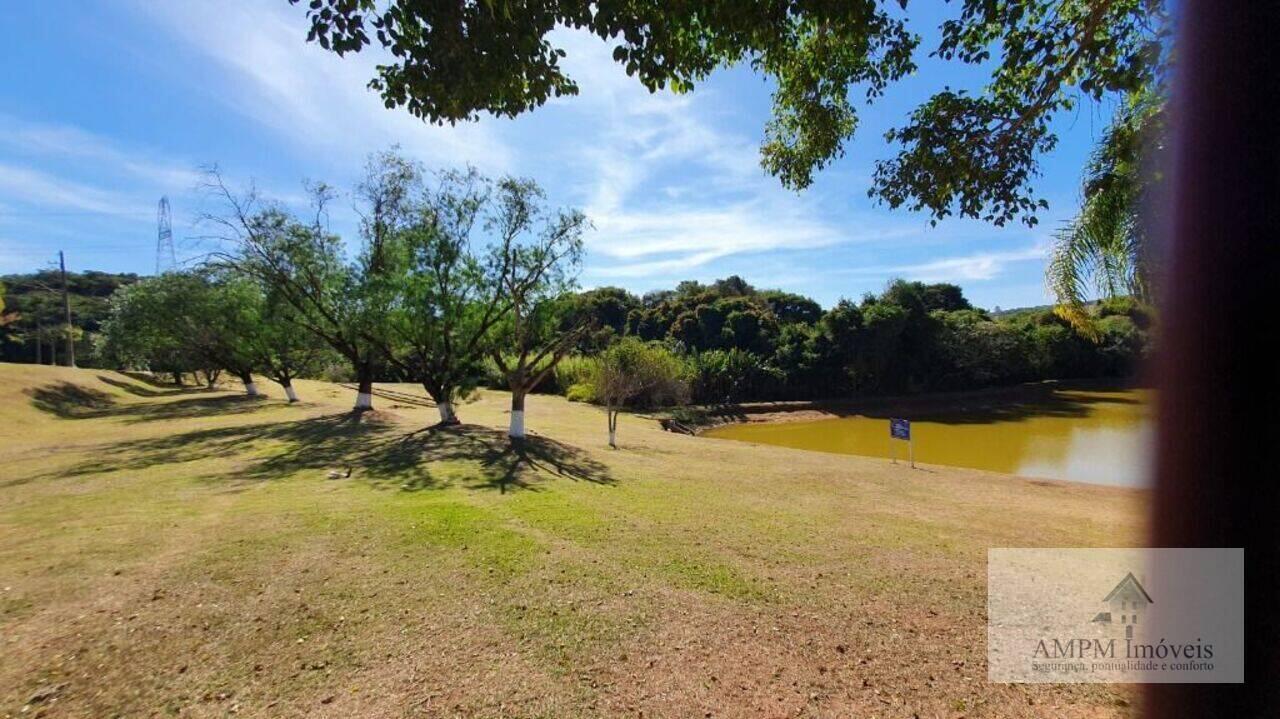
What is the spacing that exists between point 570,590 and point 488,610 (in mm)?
721

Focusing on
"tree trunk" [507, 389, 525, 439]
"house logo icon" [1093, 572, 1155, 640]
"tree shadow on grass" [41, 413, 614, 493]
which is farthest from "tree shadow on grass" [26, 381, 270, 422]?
"house logo icon" [1093, 572, 1155, 640]

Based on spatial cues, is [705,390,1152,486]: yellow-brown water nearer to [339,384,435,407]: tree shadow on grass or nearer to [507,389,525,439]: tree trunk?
[507,389,525,439]: tree trunk

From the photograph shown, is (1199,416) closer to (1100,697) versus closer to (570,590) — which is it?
(1100,697)

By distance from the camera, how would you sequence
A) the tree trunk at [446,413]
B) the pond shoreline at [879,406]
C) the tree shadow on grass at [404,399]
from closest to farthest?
1. the tree trunk at [446,413]
2. the tree shadow on grass at [404,399]
3. the pond shoreline at [879,406]

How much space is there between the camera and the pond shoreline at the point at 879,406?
3266cm

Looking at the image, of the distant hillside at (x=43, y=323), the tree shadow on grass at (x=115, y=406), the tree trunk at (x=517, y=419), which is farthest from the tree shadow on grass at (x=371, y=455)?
the distant hillside at (x=43, y=323)

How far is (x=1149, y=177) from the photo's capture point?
3.54 m

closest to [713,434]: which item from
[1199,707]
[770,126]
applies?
[770,126]

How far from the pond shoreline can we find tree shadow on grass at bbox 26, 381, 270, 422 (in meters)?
22.1

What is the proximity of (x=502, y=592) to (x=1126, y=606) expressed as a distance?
4761 mm

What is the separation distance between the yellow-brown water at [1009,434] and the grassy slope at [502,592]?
8.05m

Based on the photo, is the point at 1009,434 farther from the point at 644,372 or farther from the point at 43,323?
the point at 43,323

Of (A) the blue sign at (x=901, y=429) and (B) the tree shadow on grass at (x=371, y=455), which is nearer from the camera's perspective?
(B) the tree shadow on grass at (x=371, y=455)

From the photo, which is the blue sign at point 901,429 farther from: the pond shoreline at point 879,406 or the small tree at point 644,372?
the pond shoreline at point 879,406
